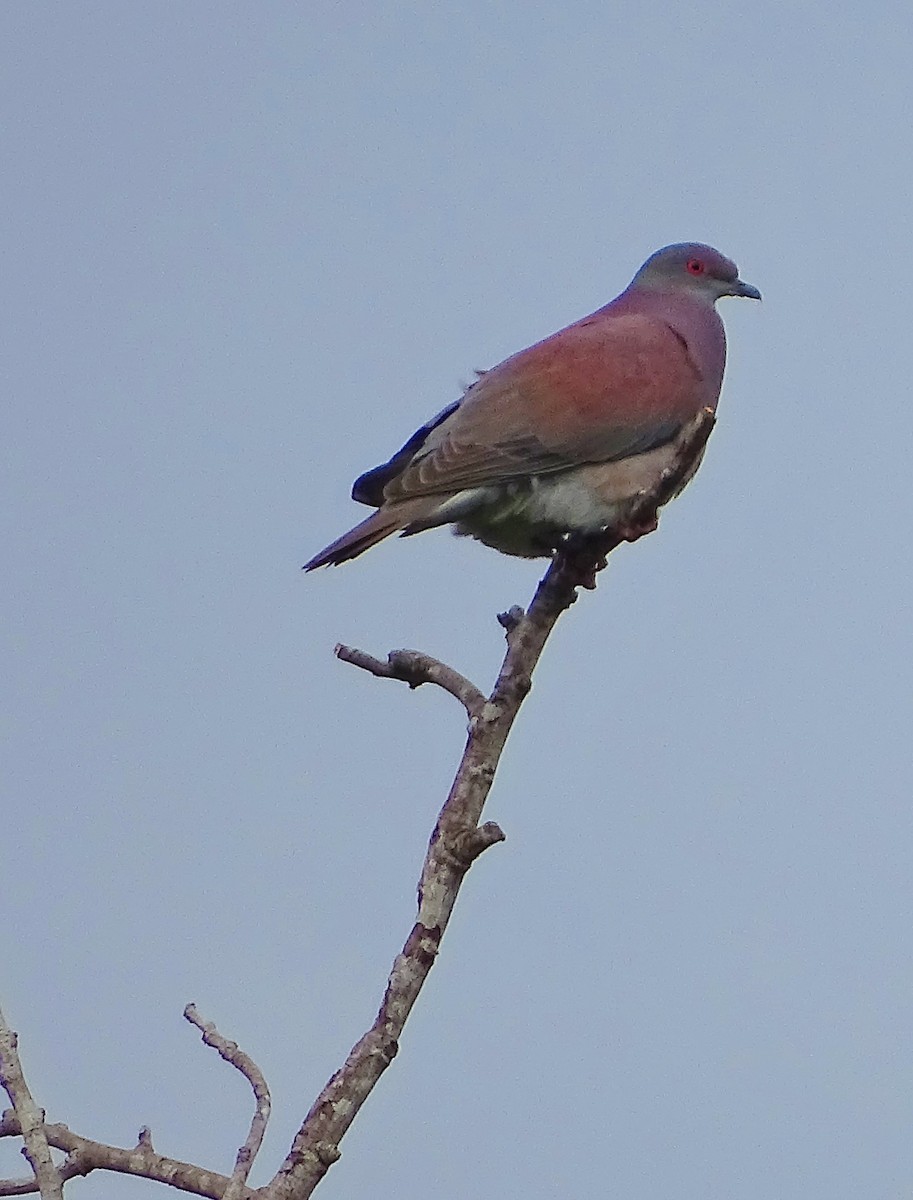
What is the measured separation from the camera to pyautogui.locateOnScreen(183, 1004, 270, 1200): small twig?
292cm

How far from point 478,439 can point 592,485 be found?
405 millimetres

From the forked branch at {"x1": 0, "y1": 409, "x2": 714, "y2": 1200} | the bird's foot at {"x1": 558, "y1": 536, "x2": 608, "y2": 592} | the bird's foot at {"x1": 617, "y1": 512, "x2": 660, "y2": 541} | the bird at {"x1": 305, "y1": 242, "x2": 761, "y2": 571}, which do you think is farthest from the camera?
the bird at {"x1": 305, "y1": 242, "x2": 761, "y2": 571}

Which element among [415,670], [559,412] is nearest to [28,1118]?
[415,670]

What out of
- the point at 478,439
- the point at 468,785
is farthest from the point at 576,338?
the point at 468,785

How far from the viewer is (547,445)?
18.4ft

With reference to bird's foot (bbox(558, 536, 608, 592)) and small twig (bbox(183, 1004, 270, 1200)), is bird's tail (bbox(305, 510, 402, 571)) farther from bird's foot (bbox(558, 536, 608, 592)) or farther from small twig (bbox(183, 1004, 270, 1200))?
small twig (bbox(183, 1004, 270, 1200))

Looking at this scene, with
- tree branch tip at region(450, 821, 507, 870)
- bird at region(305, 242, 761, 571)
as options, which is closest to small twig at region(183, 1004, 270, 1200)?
tree branch tip at region(450, 821, 507, 870)

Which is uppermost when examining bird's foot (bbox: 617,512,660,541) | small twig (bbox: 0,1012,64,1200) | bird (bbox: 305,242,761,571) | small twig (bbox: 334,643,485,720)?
bird (bbox: 305,242,761,571)

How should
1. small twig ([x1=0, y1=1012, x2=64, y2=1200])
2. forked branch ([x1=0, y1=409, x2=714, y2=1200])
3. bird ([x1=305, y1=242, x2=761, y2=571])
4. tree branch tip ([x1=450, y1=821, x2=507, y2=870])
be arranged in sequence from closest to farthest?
1. small twig ([x1=0, y1=1012, x2=64, y2=1200])
2. forked branch ([x1=0, y1=409, x2=714, y2=1200])
3. tree branch tip ([x1=450, y1=821, x2=507, y2=870])
4. bird ([x1=305, y1=242, x2=761, y2=571])

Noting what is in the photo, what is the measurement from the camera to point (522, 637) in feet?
12.8

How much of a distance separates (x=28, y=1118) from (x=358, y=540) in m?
2.61

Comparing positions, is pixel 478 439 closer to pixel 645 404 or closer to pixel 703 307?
pixel 645 404

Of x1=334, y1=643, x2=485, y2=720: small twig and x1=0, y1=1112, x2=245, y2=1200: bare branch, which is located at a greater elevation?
x1=334, y1=643, x2=485, y2=720: small twig

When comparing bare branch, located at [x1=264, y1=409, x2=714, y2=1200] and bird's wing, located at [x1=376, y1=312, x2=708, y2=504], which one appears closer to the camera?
bare branch, located at [x1=264, y1=409, x2=714, y2=1200]
